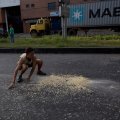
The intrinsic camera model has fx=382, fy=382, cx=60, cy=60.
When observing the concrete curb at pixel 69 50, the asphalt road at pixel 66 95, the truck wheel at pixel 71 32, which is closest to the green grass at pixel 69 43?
the concrete curb at pixel 69 50

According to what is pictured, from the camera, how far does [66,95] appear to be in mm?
8484

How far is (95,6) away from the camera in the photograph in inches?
1571

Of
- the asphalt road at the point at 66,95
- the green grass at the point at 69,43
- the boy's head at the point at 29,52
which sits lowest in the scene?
the green grass at the point at 69,43

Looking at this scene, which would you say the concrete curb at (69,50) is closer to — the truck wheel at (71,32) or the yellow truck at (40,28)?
the truck wheel at (71,32)

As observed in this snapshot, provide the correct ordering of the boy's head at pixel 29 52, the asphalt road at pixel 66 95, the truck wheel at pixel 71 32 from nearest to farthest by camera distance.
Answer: the asphalt road at pixel 66 95, the boy's head at pixel 29 52, the truck wheel at pixel 71 32

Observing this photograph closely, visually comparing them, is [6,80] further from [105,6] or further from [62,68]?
[105,6]

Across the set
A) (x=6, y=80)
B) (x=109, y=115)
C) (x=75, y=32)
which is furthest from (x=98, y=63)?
(x=75, y=32)

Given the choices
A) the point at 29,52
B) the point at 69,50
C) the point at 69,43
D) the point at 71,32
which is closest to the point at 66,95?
the point at 29,52

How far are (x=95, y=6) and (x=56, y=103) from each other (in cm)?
3292

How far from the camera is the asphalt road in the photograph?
7008 mm

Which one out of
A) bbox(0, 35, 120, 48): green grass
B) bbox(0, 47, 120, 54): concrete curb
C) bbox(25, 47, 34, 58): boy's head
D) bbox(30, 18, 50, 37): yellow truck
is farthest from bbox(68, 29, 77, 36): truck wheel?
bbox(25, 47, 34, 58): boy's head

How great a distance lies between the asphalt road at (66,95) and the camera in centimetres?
701

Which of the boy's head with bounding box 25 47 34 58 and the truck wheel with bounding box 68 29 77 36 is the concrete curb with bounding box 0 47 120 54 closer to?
the boy's head with bounding box 25 47 34 58

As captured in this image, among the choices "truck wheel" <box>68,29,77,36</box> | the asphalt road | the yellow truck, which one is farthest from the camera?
the yellow truck
